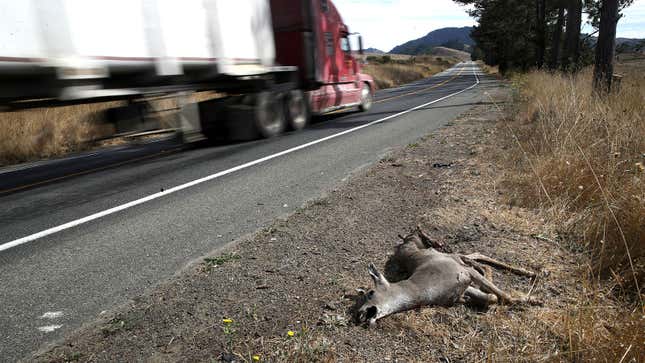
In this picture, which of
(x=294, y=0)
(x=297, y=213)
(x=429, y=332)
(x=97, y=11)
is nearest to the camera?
(x=429, y=332)

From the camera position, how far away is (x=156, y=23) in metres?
7.42

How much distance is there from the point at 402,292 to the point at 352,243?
1.18 m

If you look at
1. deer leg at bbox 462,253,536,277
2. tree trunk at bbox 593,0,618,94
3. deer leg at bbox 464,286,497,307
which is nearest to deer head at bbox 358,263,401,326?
deer leg at bbox 464,286,497,307

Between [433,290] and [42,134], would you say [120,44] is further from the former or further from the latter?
[433,290]

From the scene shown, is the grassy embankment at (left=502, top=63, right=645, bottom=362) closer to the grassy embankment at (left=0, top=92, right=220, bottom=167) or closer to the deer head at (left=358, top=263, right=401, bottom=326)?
the deer head at (left=358, top=263, right=401, bottom=326)

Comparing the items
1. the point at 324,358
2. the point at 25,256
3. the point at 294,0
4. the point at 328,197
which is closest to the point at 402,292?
the point at 324,358

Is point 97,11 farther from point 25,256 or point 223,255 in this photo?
point 223,255

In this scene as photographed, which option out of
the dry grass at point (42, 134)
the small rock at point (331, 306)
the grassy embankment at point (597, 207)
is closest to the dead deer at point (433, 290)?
the small rock at point (331, 306)

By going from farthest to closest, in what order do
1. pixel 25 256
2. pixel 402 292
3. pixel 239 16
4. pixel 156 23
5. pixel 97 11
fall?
pixel 239 16 → pixel 156 23 → pixel 97 11 → pixel 25 256 → pixel 402 292

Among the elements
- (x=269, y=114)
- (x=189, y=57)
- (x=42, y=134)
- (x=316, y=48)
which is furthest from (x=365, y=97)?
(x=42, y=134)

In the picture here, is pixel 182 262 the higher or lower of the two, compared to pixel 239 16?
lower

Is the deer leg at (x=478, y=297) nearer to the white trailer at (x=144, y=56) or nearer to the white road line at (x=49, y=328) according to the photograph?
the white road line at (x=49, y=328)

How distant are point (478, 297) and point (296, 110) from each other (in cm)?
996

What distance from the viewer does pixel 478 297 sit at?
2736 mm
